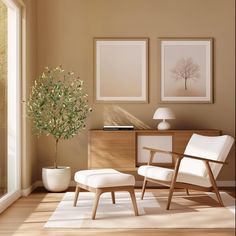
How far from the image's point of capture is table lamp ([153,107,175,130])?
21.3ft

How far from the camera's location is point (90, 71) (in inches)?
273

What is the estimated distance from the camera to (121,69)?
6.94 meters

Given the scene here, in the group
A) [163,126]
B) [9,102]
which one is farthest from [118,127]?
[9,102]

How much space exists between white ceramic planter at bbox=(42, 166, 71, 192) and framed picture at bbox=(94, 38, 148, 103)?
1256mm

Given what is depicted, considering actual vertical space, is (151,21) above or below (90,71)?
above

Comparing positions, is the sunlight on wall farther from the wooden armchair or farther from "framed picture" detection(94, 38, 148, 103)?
the wooden armchair

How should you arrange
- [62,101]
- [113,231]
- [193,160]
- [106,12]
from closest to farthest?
[113,231], [193,160], [62,101], [106,12]

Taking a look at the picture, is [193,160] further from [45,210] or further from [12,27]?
[12,27]

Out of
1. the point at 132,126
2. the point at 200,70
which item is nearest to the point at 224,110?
the point at 200,70

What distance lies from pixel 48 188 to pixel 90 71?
1829mm

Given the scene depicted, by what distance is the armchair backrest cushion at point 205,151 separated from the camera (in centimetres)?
545

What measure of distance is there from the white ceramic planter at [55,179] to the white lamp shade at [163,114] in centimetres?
145

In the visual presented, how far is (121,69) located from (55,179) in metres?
→ 1.89

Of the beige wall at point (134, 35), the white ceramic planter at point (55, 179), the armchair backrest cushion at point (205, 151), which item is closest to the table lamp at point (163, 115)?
the beige wall at point (134, 35)
